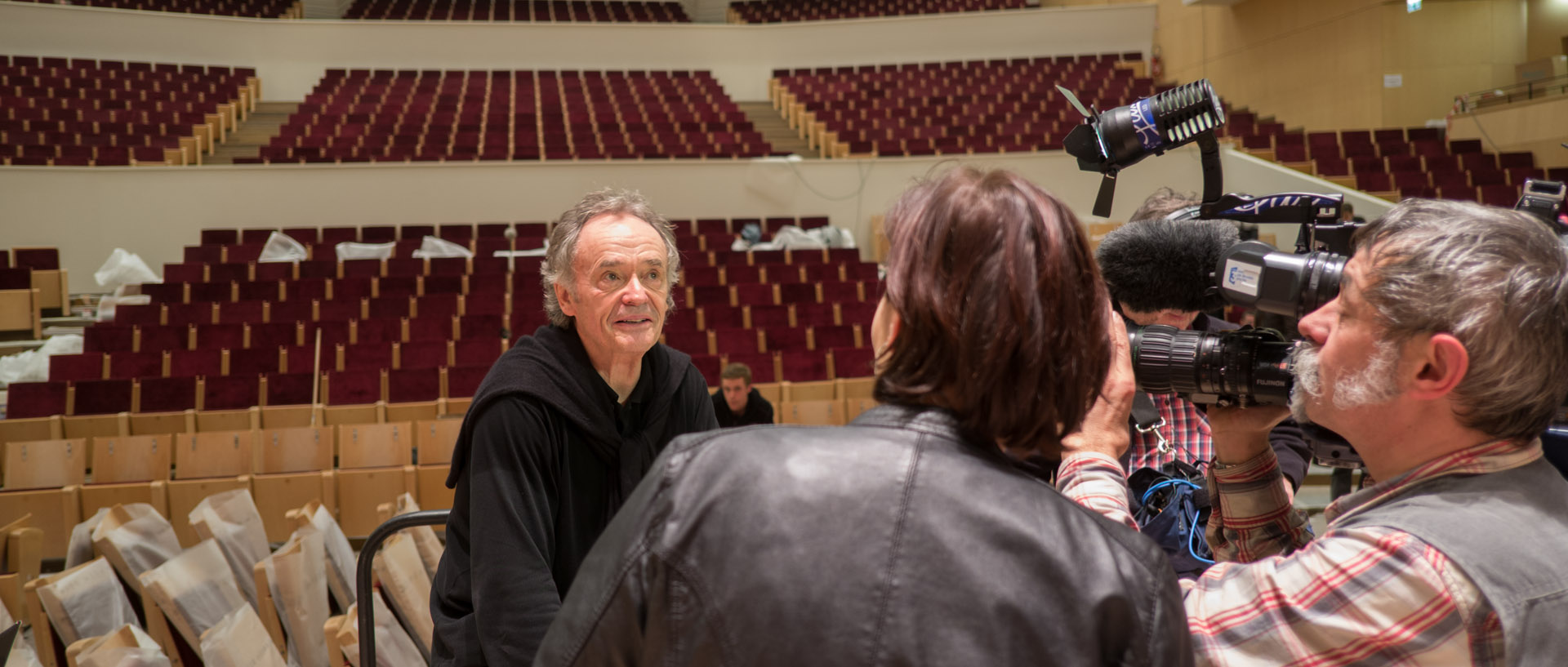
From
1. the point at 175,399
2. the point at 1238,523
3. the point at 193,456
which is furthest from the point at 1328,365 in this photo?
the point at 175,399

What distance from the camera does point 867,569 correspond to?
2.06ft

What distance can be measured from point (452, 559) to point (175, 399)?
4659mm

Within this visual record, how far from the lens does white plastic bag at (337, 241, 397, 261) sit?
7504 mm

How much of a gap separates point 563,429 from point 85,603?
1975 mm

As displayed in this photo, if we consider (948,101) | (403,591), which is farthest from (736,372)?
(948,101)

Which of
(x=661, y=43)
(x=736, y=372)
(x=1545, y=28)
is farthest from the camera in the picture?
(x=661, y=43)

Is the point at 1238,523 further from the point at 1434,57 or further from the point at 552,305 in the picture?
the point at 1434,57

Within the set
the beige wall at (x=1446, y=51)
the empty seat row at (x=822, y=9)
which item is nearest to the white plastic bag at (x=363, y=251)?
the empty seat row at (x=822, y=9)

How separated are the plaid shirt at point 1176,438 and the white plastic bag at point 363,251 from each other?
6948mm

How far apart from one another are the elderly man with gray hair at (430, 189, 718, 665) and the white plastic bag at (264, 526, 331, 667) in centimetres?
153

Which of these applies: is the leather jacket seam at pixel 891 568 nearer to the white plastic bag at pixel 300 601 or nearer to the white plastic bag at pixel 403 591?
the white plastic bag at pixel 403 591

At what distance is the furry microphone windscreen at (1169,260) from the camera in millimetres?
1158

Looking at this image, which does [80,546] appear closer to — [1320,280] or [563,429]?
[563,429]

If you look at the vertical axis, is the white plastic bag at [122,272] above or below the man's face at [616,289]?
above
